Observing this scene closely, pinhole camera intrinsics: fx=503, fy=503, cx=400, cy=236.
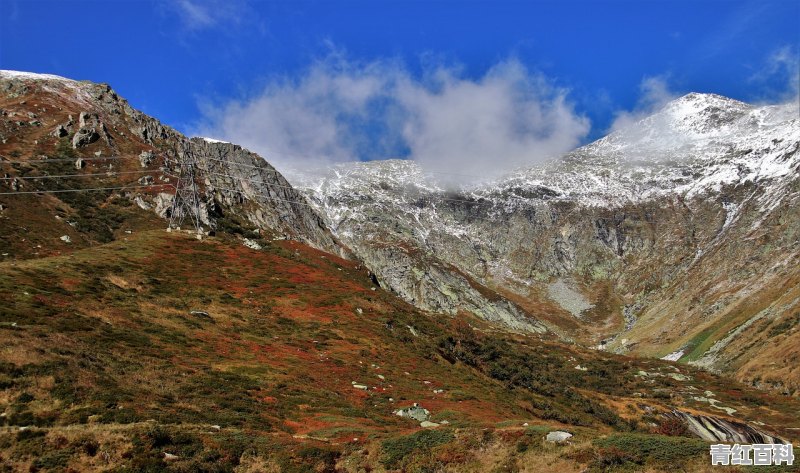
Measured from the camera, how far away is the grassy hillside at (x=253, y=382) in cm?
2052

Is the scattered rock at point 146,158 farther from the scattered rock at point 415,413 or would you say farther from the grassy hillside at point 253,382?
the scattered rock at point 415,413

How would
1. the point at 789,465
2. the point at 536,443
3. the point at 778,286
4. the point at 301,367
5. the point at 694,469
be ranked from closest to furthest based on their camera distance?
the point at 789,465
the point at 694,469
the point at 536,443
the point at 301,367
the point at 778,286

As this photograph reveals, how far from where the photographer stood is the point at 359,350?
47531 mm

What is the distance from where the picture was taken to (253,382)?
33594 millimetres

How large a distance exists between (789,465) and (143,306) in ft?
148

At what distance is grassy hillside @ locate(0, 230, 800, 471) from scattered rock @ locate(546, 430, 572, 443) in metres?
0.41

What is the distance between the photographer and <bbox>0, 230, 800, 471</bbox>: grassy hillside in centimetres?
2052

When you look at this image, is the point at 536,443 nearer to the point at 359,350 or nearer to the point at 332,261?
the point at 359,350

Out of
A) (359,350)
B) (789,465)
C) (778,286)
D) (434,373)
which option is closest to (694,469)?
(789,465)

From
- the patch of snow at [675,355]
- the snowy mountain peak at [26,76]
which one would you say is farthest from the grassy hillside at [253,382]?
the snowy mountain peak at [26,76]

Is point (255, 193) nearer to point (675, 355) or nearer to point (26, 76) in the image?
point (26, 76)

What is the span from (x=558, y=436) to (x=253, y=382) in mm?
20375

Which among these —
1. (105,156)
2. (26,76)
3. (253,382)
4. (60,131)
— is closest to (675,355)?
(253,382)

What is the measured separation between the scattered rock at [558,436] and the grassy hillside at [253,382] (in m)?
0.41
